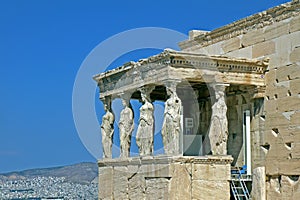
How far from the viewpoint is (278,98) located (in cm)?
1484

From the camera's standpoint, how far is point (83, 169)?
105 ft

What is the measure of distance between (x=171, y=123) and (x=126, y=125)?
2546 mm

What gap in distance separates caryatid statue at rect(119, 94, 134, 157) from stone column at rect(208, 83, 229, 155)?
261cm

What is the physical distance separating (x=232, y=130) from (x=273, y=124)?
6.50 feet

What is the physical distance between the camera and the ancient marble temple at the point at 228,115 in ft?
47.5

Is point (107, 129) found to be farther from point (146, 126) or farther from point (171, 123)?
point (171, 123)

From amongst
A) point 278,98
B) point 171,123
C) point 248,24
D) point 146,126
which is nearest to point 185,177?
point 171,123

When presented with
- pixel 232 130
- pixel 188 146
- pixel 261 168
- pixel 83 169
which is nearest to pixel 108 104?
pixel 188 146

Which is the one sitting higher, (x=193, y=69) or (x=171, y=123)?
(x=193, y=69)

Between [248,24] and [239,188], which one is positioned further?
[248,24]

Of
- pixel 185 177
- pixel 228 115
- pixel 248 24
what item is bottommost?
pixel 185 177

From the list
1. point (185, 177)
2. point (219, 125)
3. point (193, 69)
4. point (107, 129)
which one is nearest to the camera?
point (185, 177)

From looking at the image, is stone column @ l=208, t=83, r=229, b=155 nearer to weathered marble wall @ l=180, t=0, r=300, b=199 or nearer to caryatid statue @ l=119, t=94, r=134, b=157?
weathered marble wall @ l=180, t=0, r=300, b=199

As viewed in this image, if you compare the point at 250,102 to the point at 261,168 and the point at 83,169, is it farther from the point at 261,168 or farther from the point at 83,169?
the point at 83,169
